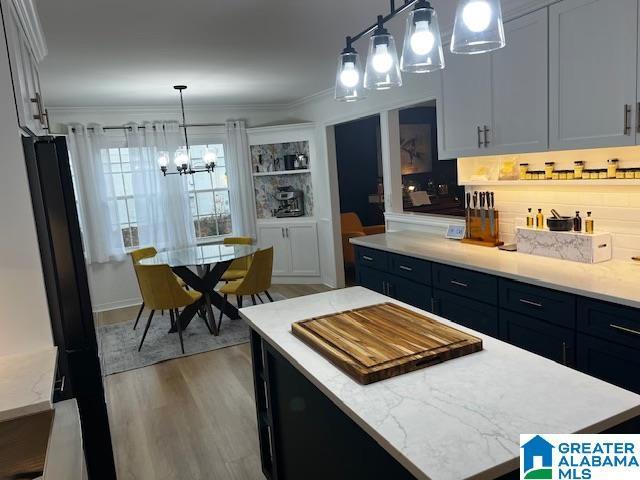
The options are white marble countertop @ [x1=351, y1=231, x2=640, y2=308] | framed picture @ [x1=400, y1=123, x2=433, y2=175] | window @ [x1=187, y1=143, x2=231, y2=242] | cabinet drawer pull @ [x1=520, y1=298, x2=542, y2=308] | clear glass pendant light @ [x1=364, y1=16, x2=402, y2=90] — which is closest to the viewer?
clear glass pendant light @ [x1=364, y1=16, x2=402, y2=90]

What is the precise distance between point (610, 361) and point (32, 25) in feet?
10.8

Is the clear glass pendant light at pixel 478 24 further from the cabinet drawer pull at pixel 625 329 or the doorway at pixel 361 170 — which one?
the doorway at pixel 361 170

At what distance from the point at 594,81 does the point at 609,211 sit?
791 millimetres

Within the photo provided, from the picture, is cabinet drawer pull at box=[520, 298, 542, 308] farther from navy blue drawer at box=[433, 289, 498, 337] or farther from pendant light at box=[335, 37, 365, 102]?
pendant light at box=[335, 37, 365, 102]

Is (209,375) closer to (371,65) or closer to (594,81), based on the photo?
(371,65)

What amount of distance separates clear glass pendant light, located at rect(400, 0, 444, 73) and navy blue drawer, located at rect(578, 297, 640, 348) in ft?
4.50

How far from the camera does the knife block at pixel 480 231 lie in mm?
3461

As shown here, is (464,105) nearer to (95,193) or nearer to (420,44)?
(420,44)

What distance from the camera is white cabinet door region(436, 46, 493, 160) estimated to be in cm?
321

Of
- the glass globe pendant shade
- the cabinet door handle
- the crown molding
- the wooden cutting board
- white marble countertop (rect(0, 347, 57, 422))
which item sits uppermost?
the crown molding

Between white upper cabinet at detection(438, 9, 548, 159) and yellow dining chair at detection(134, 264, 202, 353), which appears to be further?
yellow dining chair at detection(134, 264, 202, 353)

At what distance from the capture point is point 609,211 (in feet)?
9.35

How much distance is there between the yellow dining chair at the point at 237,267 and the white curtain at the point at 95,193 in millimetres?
1401

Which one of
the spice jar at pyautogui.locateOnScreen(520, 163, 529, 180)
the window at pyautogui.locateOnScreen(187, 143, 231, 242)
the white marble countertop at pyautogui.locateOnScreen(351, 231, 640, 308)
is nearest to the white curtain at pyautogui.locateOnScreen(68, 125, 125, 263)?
the window at pyautogui.locateOnScreen(187, 143, 231, 242)
